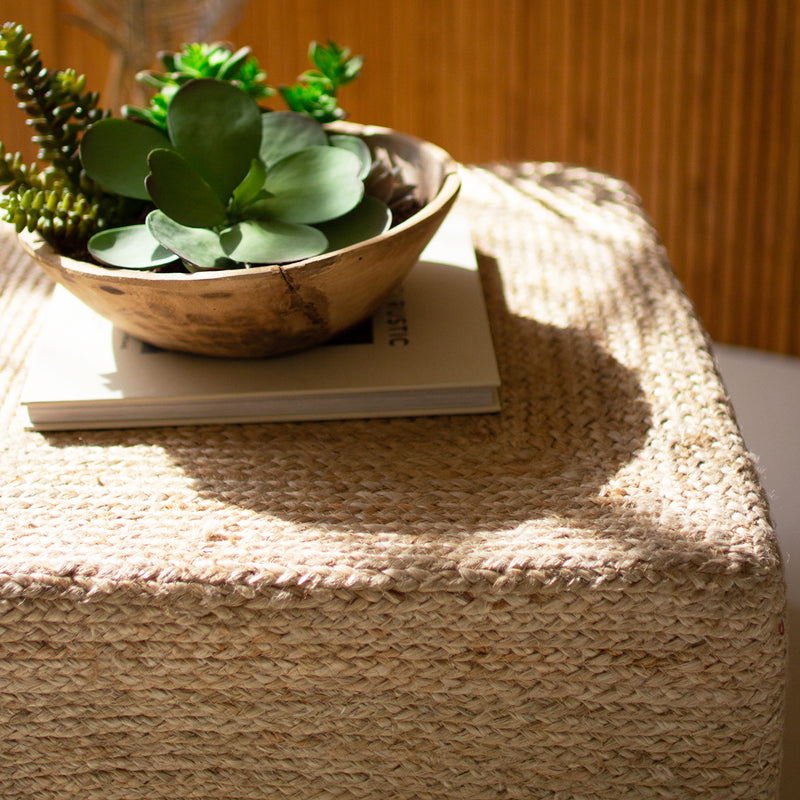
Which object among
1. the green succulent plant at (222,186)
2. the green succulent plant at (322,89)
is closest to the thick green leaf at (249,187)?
the green succulent plant at (222,186)

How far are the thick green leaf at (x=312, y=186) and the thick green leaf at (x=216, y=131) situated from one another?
0.07ft

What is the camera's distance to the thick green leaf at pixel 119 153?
0.57m

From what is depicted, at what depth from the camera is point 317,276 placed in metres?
0.51

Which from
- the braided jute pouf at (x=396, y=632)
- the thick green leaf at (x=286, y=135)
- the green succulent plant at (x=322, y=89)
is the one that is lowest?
the braided jute pouf at (x=396, y=632)

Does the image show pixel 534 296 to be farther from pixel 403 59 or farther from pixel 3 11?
pixel 3 11

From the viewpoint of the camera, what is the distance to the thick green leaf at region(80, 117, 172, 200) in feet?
1.87

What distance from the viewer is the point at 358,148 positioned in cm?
63

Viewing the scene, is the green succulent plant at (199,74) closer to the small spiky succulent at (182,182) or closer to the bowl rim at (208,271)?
the small spiky succulent at (182,182)

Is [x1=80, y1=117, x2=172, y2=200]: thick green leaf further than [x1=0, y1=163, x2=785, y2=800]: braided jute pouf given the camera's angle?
Yes

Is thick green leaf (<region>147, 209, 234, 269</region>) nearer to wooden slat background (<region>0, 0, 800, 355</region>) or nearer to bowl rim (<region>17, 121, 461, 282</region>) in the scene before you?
bowl rim (<region>17, 121, 461, 282</region>)

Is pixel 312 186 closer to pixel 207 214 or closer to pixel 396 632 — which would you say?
pixel 207 214

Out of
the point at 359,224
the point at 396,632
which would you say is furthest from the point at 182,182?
the point at 396,632

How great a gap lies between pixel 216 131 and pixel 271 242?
0.31ft

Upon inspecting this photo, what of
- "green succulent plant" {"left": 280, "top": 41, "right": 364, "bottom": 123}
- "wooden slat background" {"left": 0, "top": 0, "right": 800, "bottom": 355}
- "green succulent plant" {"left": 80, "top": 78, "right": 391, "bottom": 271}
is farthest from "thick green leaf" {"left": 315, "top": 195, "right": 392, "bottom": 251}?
"wooden slat background" {"left": 0, "top": 0, "right": 800, "bottom": 355}
